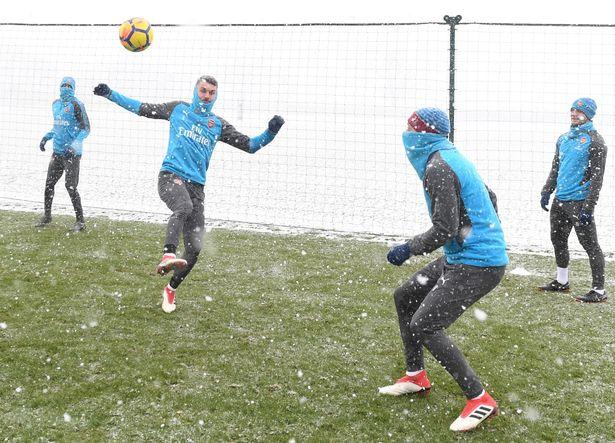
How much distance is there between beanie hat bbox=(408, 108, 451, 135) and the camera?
3514mm

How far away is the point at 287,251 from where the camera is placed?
24.9ft

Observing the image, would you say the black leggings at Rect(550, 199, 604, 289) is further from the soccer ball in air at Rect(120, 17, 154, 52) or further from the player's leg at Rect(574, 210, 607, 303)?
the soccer ball in air at Rect(120, 17, 154, 52)

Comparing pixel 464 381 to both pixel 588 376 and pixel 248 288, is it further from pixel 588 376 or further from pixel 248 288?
pixel 248 288

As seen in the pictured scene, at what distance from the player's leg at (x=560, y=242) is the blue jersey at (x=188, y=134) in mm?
3206

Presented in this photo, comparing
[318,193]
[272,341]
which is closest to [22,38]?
[318,193]

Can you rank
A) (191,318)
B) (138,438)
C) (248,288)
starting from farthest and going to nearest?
1. (248,288)
2. (191,318)
3. (138,438)

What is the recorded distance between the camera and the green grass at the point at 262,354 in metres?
3.55

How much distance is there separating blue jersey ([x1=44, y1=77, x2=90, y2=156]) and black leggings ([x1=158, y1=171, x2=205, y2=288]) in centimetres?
358

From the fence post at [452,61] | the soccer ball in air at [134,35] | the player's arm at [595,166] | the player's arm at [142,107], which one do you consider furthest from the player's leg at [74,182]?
the player's arm at [595,166]

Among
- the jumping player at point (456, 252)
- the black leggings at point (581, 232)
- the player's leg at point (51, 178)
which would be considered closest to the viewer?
the jumping player at point (456, 252)

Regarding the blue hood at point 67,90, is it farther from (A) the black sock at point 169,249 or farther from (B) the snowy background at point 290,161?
(A) the black sock at point 169,249

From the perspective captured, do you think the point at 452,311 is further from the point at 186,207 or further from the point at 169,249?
the point at 186,207

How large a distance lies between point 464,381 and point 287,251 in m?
4.25

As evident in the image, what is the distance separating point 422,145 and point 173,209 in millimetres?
2388
